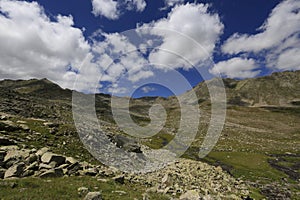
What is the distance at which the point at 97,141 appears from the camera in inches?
1471

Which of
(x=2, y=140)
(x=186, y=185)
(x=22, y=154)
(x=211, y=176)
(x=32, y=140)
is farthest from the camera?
(x=211, y=176)

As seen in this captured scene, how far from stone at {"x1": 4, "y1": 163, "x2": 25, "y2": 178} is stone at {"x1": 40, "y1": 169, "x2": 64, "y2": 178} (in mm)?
1829

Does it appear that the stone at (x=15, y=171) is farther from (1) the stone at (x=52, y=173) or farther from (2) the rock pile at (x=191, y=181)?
(2) the rock pile at (x=191, y=181)

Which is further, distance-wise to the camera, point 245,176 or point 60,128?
point 245,176

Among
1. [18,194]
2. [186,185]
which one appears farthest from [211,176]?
[18,194]

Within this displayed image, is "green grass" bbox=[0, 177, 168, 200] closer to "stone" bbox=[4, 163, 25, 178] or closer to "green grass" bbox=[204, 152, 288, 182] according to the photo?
"stone" bbox=[4, 163, 25, 178]

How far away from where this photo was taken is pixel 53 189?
14477mm

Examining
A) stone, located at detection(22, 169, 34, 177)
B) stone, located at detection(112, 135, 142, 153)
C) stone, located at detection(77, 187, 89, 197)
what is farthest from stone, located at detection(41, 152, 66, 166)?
stone, located at detection(112, 135, 142, 153)

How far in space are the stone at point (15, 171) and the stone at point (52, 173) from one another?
1829 millimetres

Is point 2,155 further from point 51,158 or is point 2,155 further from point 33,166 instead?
point 51,158

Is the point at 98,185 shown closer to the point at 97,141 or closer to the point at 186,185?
the point at 186,185

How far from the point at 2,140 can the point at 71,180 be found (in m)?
11.3

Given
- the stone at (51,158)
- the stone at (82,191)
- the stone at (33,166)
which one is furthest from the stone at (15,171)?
the stone at (82,191)

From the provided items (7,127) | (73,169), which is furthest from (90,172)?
(7,127)
